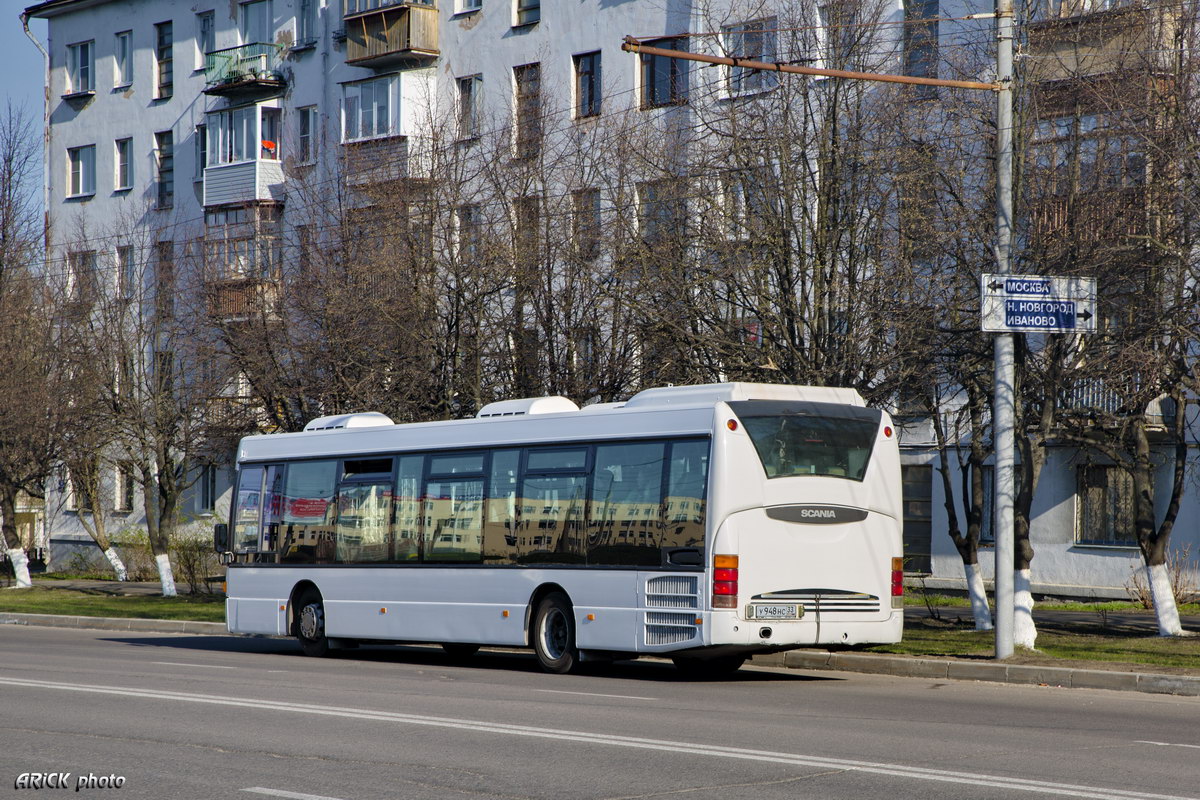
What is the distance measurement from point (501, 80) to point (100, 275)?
1116cm

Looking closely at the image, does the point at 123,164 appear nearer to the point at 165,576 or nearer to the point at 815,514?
the point at 165,576

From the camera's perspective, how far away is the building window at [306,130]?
45.4m

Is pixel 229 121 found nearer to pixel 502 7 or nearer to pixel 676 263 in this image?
pixel 502 7

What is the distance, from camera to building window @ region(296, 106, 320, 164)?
45406 millimetres

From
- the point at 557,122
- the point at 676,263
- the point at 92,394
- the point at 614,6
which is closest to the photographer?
the point at 676,263

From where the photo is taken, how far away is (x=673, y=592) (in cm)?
1616

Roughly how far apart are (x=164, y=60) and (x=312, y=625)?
34.9 metres

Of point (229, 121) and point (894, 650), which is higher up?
point (229, 121)

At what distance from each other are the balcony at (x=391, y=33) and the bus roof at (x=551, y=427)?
22.3 meters

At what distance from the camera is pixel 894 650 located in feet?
63.3

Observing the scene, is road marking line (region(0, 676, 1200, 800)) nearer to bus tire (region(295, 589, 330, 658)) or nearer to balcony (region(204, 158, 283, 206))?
bus tire (region(295, 589, 330, 658))

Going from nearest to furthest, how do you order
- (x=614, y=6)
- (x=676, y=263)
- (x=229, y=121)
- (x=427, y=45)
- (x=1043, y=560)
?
(x=676, y=263), (x=1043, y=560), (x=614, y=6), (x=427, y=45), (x=229, y=121)

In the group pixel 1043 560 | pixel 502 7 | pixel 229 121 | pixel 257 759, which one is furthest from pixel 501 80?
pixel 257 759

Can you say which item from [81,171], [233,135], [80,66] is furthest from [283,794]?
[80,66]
